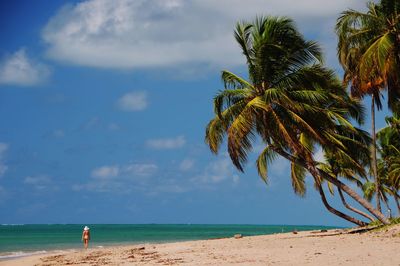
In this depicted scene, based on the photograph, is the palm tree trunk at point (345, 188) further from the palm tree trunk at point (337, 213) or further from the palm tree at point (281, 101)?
the palm tree trunk at point (337, 213)

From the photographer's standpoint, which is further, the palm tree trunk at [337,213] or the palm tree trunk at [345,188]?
the palm tree trunk at [337,213]

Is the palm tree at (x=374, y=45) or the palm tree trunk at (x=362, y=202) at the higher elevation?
the palm tree at (x=374, y=45)

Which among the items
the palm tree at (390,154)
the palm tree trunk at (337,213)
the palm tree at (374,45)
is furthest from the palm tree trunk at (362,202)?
the palm tree at (390,154)

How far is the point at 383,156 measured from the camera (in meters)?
44.1

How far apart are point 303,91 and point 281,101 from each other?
117 centimetres

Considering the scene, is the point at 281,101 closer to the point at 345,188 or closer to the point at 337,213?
the point at 345,188

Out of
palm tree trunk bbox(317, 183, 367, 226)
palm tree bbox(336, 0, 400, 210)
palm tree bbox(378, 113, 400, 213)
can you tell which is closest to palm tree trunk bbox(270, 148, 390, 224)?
palm tree bbox(336, 0, 400, 210)

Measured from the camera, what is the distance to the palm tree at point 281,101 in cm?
2170

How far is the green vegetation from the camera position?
21.6 metres

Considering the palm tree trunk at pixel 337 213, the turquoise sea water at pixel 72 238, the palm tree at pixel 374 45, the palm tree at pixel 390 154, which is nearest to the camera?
the palm tree at pixel 374 45

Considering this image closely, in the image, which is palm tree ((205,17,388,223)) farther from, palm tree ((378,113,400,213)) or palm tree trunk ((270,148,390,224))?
palm tree ((378,113,400,213))

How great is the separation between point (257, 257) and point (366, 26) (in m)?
12.0

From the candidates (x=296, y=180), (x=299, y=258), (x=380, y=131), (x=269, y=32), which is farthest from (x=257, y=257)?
(x=380, y=131)

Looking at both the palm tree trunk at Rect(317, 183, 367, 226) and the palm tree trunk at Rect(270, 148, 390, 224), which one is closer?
the palm tree trunk at Rect(270, 148, 390, 224)
